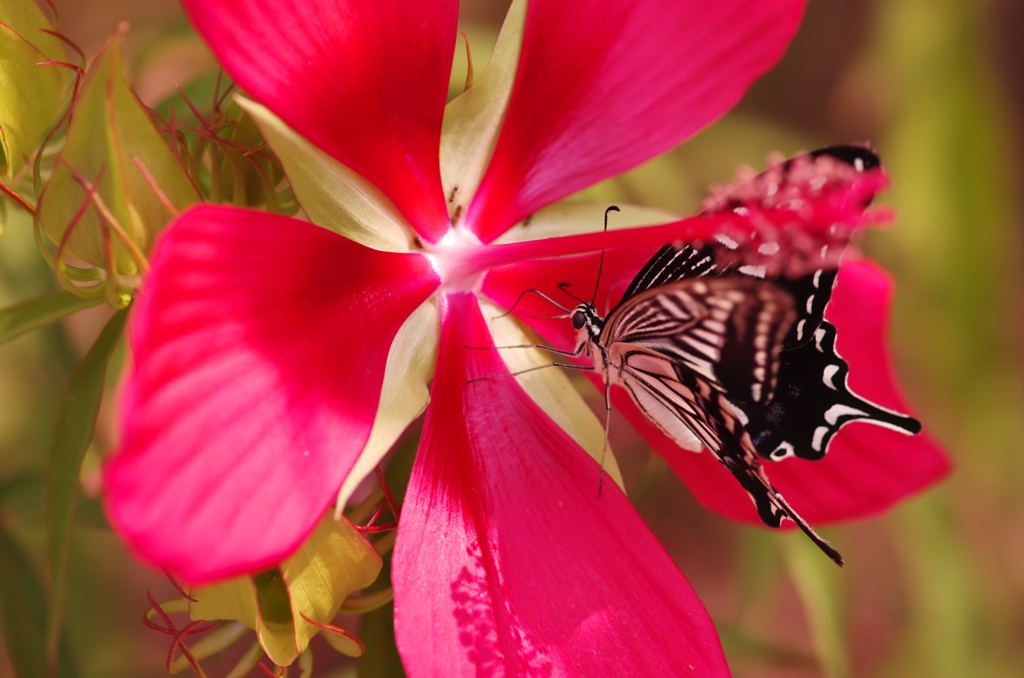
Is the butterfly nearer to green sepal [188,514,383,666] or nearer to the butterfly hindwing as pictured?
the butterfly hindwing

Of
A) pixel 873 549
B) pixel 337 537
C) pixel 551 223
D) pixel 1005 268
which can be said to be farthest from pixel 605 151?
pixel 873 549

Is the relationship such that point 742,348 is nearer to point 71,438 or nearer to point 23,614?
point 71,438

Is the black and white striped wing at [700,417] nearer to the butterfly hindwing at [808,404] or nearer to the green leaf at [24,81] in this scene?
the butterfly hindwing at [808,404]

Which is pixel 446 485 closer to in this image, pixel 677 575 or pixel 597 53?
pixel 677 575

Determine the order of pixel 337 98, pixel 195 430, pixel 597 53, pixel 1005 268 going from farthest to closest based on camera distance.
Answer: pixel 1005 268, pixel 597 53, pixel 337 98, pixel 195 430

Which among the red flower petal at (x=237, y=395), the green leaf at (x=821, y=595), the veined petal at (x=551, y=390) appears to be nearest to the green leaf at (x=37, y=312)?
the red flower petal at (x=237, y=395)

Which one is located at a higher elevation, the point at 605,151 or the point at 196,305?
the point at 605,151

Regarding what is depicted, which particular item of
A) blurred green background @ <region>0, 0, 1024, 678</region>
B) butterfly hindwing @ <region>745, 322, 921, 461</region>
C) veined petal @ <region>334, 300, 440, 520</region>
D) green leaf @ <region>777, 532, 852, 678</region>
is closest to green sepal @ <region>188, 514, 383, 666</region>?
veined petal @ <region>334, 300, 440, 520</region>
